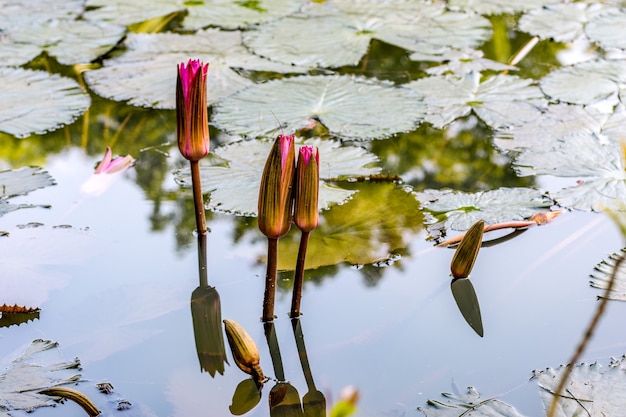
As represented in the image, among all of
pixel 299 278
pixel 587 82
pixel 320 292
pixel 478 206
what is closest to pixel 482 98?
pixel 587 82

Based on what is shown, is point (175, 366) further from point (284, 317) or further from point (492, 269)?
point (492, 269)

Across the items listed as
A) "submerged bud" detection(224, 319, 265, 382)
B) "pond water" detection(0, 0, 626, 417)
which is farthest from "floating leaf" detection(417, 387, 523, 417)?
"submerged bud" detection(224, 319, 265, 382)

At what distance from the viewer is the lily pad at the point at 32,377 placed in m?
1.42

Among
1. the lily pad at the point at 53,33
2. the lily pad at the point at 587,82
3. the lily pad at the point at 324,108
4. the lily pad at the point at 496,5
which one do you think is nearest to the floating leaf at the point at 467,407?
the lily pad at the point at 324,108

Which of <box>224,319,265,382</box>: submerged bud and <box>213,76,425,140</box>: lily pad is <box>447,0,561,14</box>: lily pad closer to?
<box>213,76,425,140</box>: lily pad

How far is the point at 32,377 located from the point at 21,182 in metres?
0.94

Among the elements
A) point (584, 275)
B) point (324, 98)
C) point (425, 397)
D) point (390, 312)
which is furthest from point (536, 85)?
point (425, 397)

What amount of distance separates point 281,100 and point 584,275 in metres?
1.24

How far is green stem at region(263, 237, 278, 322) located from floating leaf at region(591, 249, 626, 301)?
0.75m

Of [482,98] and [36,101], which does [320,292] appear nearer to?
[482,98]

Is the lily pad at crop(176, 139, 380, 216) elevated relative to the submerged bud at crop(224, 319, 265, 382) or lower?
Result: elevated

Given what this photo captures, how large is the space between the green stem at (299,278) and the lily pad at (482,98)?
108 cm

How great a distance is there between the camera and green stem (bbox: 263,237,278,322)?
157 centimetres

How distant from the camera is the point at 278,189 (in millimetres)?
1443
